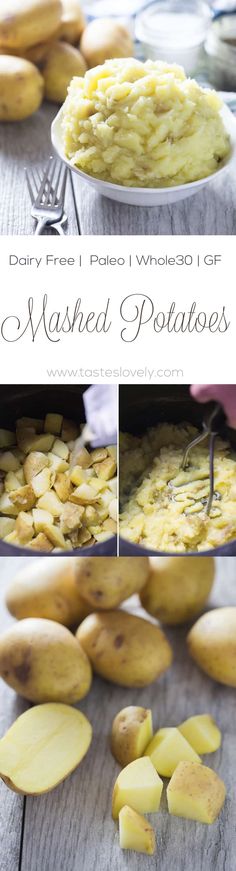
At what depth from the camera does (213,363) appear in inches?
34.3

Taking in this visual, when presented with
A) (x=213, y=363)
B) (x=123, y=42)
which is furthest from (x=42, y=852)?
(x=123, y=42)

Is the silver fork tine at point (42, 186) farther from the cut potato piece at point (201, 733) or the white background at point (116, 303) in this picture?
the cut potato piece at point (201, 733)

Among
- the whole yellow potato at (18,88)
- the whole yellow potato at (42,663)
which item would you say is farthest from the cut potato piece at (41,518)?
the whole yellow potato at (18,88)

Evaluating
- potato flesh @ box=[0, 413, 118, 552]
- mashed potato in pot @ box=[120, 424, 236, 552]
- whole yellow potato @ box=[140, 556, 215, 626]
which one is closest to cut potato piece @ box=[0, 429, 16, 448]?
potato flesh @ box=[0, 413, 118, 552]

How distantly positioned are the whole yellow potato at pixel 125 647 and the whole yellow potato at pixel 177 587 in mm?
48

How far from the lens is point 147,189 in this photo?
0.80 meters

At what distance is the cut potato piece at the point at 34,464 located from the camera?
879 mm

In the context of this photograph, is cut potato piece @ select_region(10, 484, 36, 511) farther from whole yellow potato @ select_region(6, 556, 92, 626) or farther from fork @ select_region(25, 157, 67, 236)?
fork @ select_region(25, 157, 67, 236)

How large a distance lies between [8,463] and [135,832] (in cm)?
36

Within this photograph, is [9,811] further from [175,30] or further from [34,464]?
[175,30]

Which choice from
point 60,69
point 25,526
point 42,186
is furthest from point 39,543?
point 60,69

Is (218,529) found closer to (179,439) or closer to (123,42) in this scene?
(179,439)

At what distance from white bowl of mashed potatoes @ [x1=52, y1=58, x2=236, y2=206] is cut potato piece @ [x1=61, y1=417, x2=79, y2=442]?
0.22 metres

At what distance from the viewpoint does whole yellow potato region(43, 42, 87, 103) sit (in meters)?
0.88
